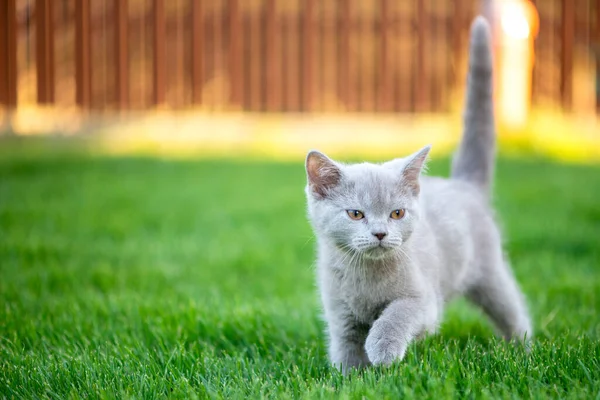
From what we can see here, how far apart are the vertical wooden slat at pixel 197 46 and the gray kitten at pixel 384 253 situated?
6.02 metres

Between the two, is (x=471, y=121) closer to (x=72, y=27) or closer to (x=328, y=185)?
(x=328, y=185)

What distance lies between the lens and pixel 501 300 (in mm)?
2520

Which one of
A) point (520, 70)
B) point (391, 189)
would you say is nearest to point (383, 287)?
point (391, 189)

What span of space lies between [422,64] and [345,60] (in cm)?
94

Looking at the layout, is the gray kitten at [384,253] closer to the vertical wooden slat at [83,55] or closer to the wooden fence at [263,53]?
the wooden fence at [263,53]

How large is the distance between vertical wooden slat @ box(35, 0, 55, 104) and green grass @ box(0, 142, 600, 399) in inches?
66.0

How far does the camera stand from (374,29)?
8359 mm

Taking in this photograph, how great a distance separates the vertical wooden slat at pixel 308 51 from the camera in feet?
26.4

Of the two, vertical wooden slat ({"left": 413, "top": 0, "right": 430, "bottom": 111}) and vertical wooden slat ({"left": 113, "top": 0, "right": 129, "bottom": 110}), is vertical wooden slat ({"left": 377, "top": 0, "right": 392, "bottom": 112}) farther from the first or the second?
vertical wooden slat ({"left": 113, "top": 0, "right": 129, "bottom": 110})

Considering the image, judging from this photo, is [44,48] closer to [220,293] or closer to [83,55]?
[83,55]

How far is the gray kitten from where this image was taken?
1.99m

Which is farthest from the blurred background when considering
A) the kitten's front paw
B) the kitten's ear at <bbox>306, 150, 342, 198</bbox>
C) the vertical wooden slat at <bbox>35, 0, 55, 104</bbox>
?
the kitten's front paw

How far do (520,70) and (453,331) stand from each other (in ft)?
17.1

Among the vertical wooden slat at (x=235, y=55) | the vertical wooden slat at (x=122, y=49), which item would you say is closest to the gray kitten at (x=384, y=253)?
the vertical wooden slat at (x=235, y=55)
